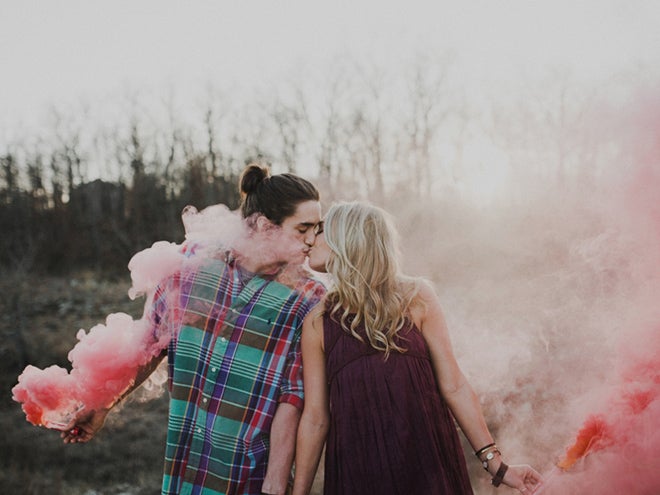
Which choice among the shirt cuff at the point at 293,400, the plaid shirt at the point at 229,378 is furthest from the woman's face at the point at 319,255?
the shirt cuff at the point at 293,400

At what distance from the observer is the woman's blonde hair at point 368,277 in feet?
8.22

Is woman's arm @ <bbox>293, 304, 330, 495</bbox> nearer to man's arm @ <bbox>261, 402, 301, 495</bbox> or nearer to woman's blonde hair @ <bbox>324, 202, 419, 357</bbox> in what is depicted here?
man's arm @ <bbox>261, 402, 301, 495</bbox>

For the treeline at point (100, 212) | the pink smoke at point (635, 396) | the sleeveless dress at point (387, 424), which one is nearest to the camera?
the pink smoke at point (635, 396)

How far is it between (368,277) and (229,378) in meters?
0.78

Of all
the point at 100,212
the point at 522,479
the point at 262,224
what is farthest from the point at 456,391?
the point at 100,212

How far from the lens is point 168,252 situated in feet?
9.47

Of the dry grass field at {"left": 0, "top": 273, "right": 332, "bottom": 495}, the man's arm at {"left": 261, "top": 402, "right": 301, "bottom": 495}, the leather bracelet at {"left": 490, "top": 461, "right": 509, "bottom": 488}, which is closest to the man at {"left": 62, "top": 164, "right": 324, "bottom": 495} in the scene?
the man's arm at {"left": 261, "top": 402, "right": 301, "bottom": 495}

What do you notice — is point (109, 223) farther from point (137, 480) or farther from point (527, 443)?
point (527, 443)

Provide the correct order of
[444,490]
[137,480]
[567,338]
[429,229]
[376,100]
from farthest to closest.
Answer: [376,100]
[429,229]
[137,480]
[567,338]
[444,490]

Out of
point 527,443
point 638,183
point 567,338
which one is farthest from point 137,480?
point 638,183

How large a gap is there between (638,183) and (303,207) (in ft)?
5.54

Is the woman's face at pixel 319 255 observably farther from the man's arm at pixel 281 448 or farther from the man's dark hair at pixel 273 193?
the man's arm at pixel 281 448

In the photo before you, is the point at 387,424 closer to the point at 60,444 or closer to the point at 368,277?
the point at 368,277

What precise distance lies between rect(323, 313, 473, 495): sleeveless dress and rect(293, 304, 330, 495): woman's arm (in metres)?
0.04
